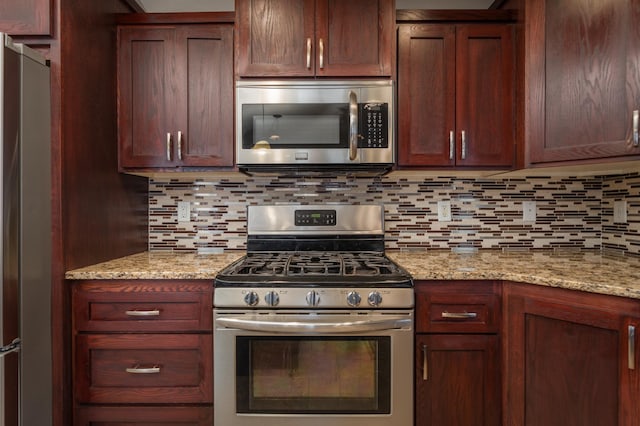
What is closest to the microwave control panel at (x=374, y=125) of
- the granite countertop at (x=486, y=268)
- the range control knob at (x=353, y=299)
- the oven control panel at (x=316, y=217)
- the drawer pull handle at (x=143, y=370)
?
the oven control panel at (x=316, y=217)

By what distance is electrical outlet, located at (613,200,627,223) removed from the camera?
1.96m

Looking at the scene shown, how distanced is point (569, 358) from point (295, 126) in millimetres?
1428

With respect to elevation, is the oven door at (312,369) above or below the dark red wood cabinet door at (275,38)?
below

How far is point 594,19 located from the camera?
1466mm

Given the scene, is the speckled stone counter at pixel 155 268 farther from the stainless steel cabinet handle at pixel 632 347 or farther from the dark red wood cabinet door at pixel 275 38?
the stainless steel cabinet handle at pixel 632 347

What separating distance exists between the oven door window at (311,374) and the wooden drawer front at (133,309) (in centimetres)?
23

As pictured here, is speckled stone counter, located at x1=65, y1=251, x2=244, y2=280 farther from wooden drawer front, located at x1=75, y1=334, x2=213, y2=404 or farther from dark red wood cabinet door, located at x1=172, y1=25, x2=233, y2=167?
dark red wood cabinet door, located at x1=172, y1=25, x2=233, y2=167

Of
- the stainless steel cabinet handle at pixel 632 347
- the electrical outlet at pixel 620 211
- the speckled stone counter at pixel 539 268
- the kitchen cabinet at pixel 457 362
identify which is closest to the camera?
the stainless steel cabinet handle at pixel 632 347

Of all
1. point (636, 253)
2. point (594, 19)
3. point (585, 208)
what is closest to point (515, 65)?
point (594, 19)

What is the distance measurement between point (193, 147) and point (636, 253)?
2275 mm

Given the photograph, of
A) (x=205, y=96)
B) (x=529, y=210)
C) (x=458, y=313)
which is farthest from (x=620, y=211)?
(x=205, y=96)

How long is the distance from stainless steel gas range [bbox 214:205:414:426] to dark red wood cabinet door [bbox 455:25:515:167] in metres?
0.83

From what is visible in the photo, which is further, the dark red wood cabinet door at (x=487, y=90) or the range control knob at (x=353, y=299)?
the dark red wood cabinet door at (x=487, y=90)

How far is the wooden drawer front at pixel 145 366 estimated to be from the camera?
1503mm
